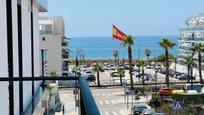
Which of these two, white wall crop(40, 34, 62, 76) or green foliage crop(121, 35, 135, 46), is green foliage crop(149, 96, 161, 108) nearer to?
green foliage crop(121, 35, 135, 46)

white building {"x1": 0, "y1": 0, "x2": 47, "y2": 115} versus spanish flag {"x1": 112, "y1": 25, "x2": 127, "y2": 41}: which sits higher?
spanish flag {"x1": 112, "y1": 25, "x2": 127, "y2": 41}

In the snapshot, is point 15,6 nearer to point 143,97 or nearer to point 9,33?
point 9,33

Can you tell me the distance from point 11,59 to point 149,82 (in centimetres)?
5903

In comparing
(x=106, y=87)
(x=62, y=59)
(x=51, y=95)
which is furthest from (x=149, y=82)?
(x=51, y=95)

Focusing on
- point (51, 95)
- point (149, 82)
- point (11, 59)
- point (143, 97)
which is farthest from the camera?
point (149, 82)

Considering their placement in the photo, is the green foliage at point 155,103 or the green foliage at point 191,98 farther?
the green foliage at point 191,98

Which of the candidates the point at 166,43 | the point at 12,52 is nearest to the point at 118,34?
the point at 166,43

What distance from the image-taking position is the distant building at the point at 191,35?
91.1 metres

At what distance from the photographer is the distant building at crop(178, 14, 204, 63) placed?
91.1m

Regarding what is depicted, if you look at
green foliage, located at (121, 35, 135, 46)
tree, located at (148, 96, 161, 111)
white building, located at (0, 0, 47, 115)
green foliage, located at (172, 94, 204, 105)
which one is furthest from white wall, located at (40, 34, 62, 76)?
white building, located at (0, 0, 47, 115)

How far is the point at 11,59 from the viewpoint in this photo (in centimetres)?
1126

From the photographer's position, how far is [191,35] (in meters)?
95.8

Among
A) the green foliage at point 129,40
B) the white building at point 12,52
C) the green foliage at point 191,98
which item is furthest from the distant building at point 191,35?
the white building at point 12,52

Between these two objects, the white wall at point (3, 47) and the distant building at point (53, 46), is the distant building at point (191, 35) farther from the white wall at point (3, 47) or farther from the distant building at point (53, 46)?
the white wall at point (3, 47)
